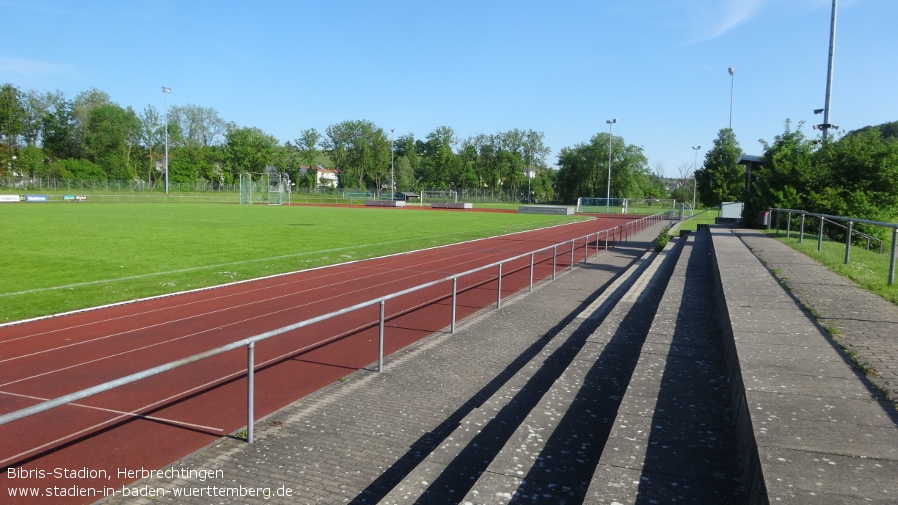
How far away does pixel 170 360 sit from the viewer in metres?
7.69

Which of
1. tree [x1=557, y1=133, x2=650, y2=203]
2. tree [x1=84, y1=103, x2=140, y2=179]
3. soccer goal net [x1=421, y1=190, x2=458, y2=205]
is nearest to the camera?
soccer goal net [x1=421, y1=190, x2=458, y2=205]

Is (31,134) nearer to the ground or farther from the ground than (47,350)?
farther from the ground

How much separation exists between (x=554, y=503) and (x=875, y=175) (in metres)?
22.4

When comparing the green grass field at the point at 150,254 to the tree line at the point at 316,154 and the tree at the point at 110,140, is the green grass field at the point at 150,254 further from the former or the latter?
the tree at the point at 110,140

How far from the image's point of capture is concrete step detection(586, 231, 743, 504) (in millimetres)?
3451

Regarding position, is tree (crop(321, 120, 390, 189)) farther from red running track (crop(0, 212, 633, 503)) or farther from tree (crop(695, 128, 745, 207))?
red running track (crop(0, 212, 633, 503))

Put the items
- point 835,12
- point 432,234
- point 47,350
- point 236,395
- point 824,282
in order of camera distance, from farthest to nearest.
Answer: point 432,234
point 835,12
point 824,282
point 47,350
point 236,395

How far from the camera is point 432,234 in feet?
95.8

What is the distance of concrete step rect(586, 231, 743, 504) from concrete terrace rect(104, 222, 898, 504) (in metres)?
0.02

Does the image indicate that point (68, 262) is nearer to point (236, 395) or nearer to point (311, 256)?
point (311, 256)

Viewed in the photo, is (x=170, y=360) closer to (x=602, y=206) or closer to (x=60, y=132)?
(x=602, y=206)

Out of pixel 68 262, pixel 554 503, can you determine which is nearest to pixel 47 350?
pixel 554 503

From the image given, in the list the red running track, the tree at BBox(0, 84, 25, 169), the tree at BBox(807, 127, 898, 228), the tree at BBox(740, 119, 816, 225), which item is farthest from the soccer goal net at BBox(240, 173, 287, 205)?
the red running track

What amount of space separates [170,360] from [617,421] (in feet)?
18.8
